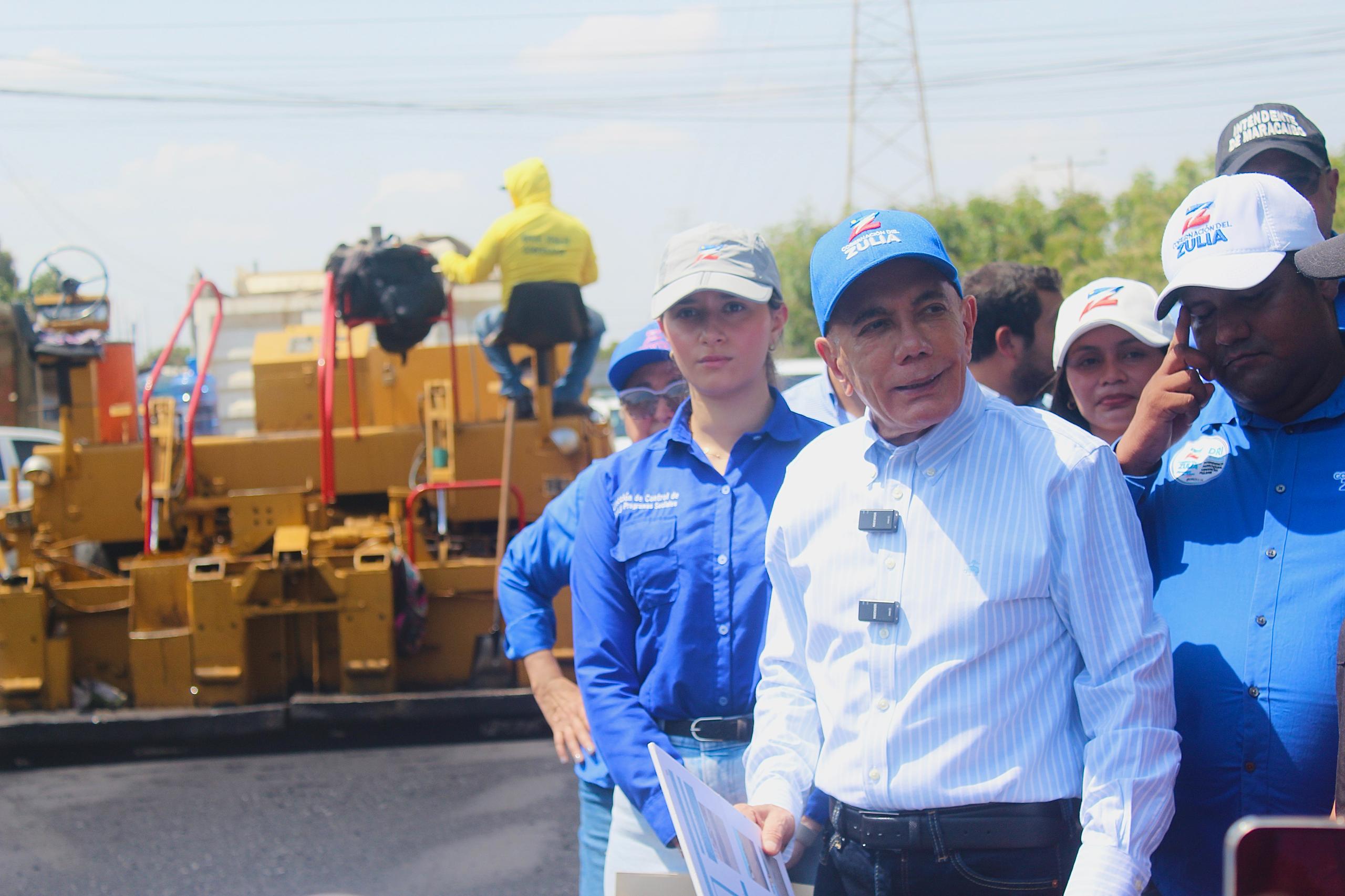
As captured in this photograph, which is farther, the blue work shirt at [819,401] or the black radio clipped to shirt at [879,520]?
the blue work shirt at [819,401]

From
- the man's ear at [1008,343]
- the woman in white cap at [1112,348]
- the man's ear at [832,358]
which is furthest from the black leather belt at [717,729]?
the man's ear at [1008,343]

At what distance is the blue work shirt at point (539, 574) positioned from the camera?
3143 millimetres

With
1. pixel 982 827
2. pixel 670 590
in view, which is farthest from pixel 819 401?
pixel 982 827

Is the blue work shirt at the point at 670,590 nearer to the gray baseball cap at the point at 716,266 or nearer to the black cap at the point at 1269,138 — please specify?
the gray baseball cap at the point at 716,266

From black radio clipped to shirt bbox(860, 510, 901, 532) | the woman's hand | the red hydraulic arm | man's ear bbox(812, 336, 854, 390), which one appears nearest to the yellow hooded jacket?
the red hydraulic arm

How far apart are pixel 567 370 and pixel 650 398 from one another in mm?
4347

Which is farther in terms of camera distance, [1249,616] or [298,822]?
[298,822]

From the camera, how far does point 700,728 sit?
251 cm

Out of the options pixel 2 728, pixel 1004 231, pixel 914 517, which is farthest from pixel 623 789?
pixel 1004 231

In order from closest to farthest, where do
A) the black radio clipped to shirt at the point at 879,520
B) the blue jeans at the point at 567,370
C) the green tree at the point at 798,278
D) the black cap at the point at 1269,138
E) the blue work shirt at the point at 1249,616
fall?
1. the blue work shirt at the point at 1249,616
2. the black radio clipped to shirt at the point at 879,520
3. the black cap at the point at 1269,138
4. the blue jeans at the point at 567,370
5. the green tree at the point at 798,278

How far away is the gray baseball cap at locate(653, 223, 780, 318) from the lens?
2615 millimetres

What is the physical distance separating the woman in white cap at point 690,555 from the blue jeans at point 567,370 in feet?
14.7

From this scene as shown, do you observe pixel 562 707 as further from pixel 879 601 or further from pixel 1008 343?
pixel 1008 343

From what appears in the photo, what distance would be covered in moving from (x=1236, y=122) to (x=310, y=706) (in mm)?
5133
